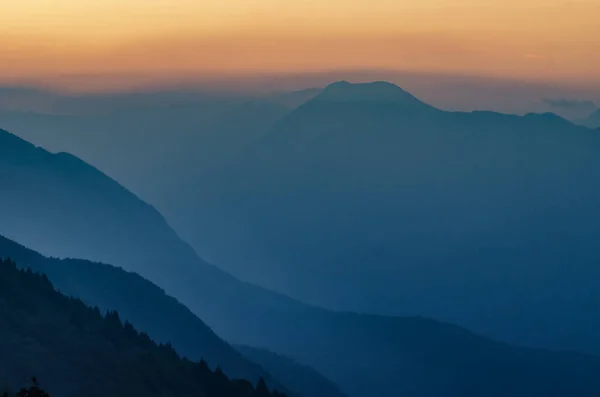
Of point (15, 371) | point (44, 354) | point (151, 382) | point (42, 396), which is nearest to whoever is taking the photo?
point (42, 396)

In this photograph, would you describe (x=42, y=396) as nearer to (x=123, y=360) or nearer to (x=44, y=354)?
(x=44, y=354)

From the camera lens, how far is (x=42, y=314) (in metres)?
198

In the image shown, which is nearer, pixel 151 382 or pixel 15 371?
pixel 15 371

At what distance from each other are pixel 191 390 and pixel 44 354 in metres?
39.5

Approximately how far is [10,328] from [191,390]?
44628mm

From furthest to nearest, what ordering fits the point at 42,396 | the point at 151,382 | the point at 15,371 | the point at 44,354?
the point at 151,382 < the point at 44,354 < the point at 15,371 < the point at 42,396

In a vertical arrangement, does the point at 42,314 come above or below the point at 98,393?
above

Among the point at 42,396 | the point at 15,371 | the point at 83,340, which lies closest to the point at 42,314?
the point at 83,340

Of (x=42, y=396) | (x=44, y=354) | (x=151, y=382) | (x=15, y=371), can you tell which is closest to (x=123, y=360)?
(x=151, y=382)

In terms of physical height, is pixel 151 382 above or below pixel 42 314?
below

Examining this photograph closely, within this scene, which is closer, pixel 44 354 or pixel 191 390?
pixel 44 354

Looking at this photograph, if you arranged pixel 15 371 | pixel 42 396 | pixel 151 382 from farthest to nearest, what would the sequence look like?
pixel 151 382, pixel 15 371, pixel 42 396

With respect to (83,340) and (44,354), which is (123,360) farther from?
(44,354)

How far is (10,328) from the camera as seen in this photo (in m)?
182
